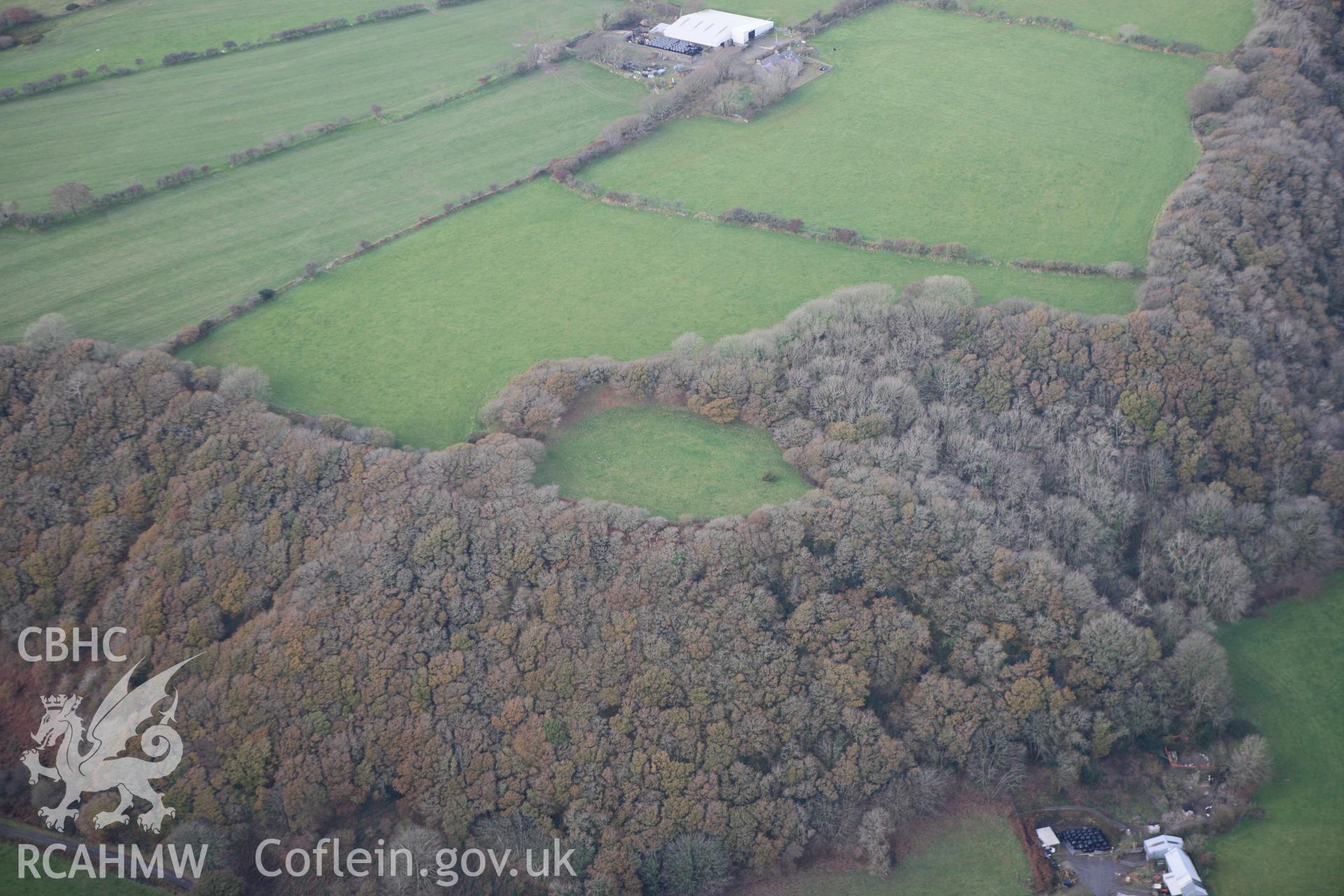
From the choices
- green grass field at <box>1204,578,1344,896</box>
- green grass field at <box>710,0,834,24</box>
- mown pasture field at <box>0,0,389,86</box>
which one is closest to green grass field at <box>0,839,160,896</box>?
green grass field at <box>1204,578,1344,896</box>

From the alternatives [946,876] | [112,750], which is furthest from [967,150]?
[112,750]

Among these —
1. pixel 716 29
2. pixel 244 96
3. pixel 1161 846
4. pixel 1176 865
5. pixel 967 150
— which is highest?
pixel 716 29

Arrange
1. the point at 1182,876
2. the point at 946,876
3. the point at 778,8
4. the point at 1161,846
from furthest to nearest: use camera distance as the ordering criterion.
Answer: the point at 778,8 → the point at 946,876 → the point at 1161,846 → the point at 1182,876

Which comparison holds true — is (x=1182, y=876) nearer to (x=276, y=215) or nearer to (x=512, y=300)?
(x=512, y=300)

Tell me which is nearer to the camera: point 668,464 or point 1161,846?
point 1161,846

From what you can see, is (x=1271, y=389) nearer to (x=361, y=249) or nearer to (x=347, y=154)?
(x=361, y=249)

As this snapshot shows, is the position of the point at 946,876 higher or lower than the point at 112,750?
lower
